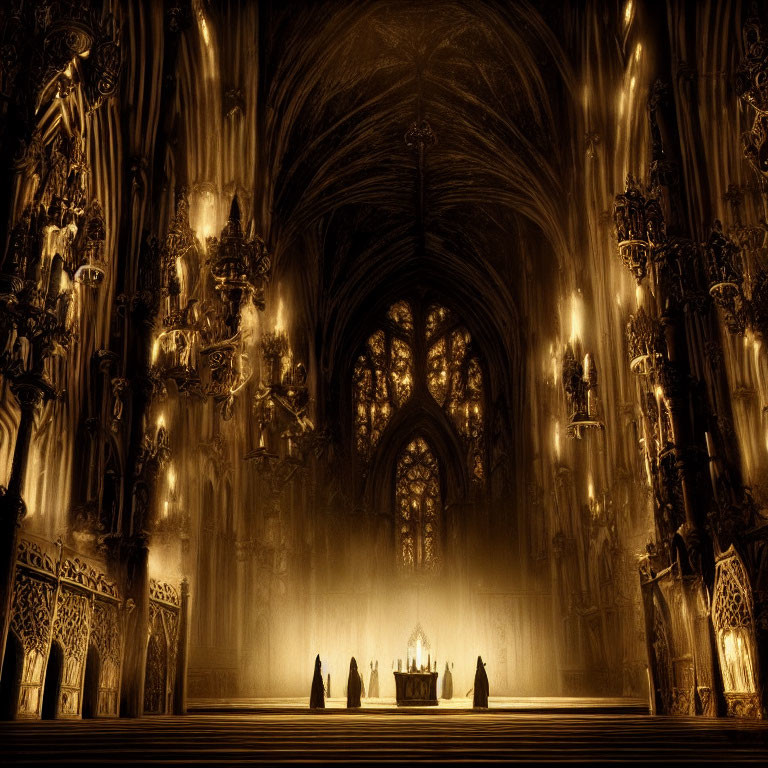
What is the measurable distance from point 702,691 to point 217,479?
1186 cm

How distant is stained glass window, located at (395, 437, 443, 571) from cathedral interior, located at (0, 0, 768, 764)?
0.13m

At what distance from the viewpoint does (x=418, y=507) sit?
31.4 m

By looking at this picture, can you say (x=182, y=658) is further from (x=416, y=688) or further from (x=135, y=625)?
(x=416, y=688)

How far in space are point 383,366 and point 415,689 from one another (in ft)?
54.7

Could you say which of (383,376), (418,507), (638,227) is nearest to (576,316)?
(638,227)

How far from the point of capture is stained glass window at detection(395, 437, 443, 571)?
101 feet

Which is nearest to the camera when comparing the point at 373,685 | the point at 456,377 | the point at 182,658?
the point at 182,658

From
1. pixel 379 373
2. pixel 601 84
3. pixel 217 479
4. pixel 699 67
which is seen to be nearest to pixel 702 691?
pixel 699 67

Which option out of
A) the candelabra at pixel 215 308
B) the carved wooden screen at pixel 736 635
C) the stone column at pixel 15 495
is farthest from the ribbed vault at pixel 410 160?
the stone column at pixel 15 495

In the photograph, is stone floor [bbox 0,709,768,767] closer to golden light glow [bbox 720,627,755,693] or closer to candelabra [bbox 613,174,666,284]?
golden light glow [bbox 720,627,755,693]

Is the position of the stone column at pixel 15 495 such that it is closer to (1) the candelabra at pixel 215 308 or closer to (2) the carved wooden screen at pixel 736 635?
(1) the candelabra at pixel 215 308

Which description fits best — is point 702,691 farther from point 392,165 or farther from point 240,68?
point 392,165

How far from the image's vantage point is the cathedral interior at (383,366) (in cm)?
979

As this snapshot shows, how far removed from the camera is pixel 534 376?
2709 cm
